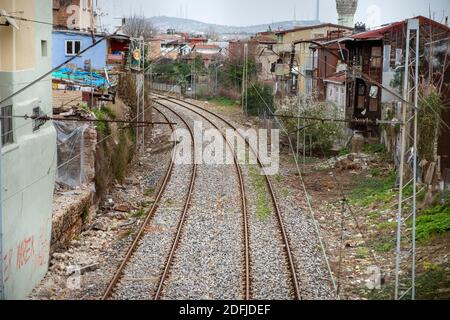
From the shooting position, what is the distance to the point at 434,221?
14680 mm

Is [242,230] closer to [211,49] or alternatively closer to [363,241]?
[363,241]

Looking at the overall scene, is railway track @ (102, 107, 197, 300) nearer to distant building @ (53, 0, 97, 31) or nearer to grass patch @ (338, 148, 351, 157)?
grass patch @ (338, 148, 351, 157)

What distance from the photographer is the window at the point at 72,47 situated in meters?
27.8

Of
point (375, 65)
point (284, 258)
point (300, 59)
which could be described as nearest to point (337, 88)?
point (375, 65)

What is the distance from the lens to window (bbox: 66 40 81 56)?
91.1 ft

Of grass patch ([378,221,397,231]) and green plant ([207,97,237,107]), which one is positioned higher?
green plant ([207,97,237,107])

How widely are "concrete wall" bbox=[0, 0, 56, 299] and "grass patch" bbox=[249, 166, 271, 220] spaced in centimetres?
566

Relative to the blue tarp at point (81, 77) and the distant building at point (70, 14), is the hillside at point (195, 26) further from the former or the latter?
the blue tarp at point (81, 77)

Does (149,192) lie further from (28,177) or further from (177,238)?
(28,177)

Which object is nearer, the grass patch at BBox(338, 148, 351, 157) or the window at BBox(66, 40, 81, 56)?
the grass patch at BBox(338, 148, 351, 157)

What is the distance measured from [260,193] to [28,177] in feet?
30.8

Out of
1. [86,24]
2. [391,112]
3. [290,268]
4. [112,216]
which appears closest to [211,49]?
[86,24]

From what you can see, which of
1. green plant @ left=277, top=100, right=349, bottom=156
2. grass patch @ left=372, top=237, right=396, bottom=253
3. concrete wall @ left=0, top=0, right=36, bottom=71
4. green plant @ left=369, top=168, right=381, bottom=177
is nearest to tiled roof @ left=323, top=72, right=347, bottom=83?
green plant @ left=277, top=100, right=349, bottom=156

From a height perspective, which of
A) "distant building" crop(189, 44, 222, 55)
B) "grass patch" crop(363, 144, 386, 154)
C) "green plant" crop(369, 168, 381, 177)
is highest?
"distant building" crop(189, 44, 222, 55)
